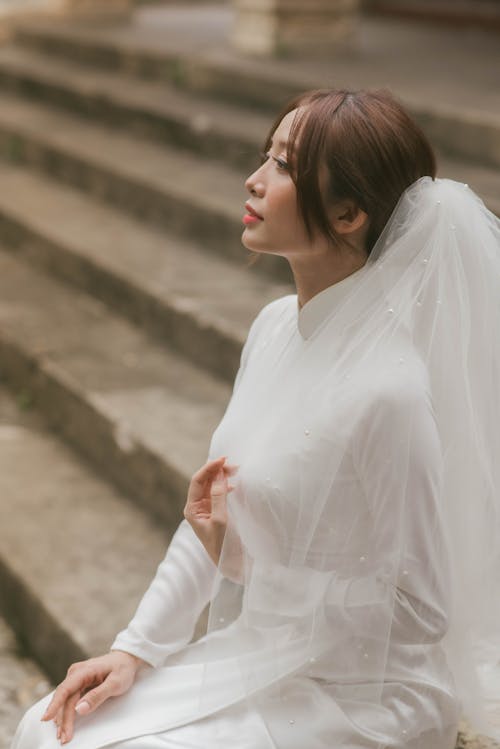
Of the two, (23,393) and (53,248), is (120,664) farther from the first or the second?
(53,248)

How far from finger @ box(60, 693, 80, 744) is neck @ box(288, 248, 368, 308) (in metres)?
0.73

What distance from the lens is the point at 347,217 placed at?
67.9 inches

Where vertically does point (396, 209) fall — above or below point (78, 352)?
above

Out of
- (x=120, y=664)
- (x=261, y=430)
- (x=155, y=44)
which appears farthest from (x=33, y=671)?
(x=155, y=44)

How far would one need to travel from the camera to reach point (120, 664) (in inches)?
75.2

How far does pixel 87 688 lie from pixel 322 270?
759mm

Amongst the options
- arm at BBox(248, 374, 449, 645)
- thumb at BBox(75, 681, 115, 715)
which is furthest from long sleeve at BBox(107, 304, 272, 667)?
arm at BBox(248, 374, 449, 645)

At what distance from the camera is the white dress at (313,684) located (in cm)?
168

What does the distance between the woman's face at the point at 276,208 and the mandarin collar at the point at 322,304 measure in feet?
0.27

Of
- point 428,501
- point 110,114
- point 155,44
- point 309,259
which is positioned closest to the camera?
point 428,501

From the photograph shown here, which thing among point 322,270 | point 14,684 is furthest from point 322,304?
point 14,684

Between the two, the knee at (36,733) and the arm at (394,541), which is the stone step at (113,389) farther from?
the arm at (394,541)

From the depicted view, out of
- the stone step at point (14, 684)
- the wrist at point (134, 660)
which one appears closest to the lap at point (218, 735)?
the wrist at point (134, 660)

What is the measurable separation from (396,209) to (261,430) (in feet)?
1.29
